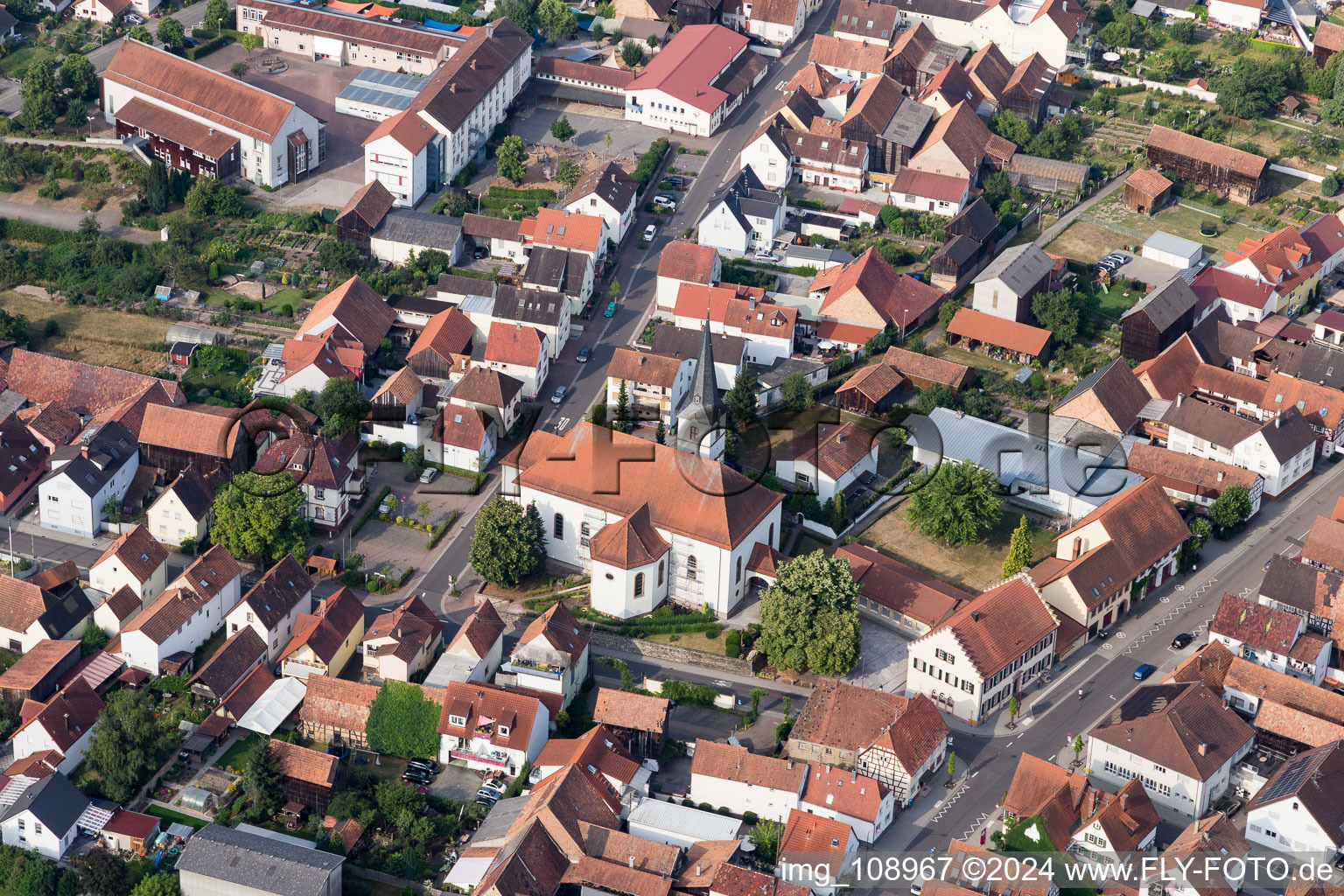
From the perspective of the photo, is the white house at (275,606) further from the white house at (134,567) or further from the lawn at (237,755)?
the lawn at (237,755)

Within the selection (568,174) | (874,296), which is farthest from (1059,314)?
(568,174)

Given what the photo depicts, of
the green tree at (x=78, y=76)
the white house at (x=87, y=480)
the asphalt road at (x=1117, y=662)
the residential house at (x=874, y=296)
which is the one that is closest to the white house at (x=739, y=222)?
the residential house at (x=874, y=296)

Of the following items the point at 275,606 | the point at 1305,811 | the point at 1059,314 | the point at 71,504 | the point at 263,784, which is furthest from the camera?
the point at 1059,314

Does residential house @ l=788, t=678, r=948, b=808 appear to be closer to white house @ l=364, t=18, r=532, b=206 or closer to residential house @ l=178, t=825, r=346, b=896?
residential house @ l=178, t=825, r=346, b=896

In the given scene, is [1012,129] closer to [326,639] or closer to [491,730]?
[326,639]

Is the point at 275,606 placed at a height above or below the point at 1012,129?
below

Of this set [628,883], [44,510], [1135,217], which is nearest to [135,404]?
[44,510]
